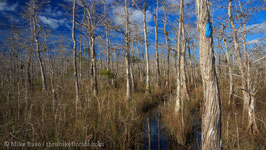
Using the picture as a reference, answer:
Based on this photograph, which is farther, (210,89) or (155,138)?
(155,138)

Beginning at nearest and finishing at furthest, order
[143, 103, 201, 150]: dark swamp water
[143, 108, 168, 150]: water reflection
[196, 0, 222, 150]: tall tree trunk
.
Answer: [196, 0, 222, 150]: tall tree trunk < [143, 108, 168, 150]: water reflection < [143, 103, 201, 150]: dark swamp water

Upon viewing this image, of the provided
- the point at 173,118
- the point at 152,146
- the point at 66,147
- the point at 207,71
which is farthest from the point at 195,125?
the point at 66,147

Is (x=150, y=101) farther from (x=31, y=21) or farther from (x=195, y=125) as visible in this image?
(x=31, y=21)

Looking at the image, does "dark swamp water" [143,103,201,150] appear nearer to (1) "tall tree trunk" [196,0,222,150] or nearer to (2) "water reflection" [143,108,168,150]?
(2) "water reflection" [143,108,168,150]

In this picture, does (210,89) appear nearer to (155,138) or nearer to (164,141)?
(164,141)

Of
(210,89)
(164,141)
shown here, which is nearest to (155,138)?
(164,141)

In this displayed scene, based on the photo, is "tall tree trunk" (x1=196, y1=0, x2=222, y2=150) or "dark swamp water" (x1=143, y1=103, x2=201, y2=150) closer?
"tall tree trunk" (x1=196, y1=0, x2=222, y2=150)

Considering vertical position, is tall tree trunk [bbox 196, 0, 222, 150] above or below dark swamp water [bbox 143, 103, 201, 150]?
above

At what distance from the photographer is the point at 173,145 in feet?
11.1

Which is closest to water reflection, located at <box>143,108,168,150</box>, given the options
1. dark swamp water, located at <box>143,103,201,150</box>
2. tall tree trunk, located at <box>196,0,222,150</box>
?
dark swamp water, located at <box>143,103,201,150</box>

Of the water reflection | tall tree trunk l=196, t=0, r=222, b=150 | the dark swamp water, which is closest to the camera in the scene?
tall tree trunk l=196, t=0, r=222, b=150

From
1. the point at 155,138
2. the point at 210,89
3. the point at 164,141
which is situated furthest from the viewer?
Result: the point at 155,138

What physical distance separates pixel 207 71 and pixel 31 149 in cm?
318

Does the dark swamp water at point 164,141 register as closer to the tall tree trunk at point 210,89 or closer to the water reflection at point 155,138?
the water reflection at point 155,138
